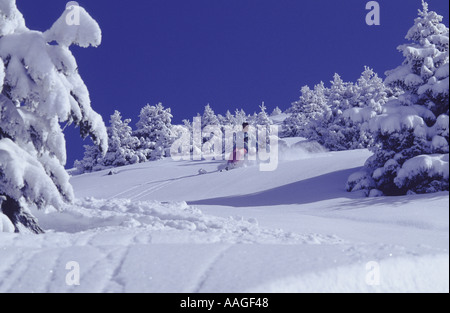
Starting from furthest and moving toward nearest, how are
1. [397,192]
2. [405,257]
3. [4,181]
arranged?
[397,192]
[4,181]
[405,257]

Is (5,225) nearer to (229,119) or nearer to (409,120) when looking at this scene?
(409,120)

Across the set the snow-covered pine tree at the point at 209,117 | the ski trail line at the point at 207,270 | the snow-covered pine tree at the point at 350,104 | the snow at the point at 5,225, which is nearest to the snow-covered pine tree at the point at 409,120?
the ski trail line at the point at 207,270

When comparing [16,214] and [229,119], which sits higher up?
[229,119]

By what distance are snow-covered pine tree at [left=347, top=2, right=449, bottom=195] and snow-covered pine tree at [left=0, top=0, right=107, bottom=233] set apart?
7.95 m

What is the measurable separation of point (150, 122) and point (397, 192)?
37619 mm

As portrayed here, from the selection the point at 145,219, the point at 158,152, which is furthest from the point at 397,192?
the point at 158,152

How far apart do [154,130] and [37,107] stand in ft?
131

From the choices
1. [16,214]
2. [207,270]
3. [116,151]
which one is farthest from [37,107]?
[116,151]

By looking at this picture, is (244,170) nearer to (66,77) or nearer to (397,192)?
(397,192)

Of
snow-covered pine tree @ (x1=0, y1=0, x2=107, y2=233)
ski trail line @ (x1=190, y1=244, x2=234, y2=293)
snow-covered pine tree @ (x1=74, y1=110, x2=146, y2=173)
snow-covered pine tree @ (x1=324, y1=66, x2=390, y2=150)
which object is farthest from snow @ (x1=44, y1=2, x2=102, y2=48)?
snow-covered pine tree @ (x1=74, y1=110, x2=146, y2=173)

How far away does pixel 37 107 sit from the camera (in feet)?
21.8

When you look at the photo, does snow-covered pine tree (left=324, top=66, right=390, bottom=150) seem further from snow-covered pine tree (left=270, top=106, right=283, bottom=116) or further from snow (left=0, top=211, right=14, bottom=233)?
snow-covered pine tree (left=270, top=106, right=283, bottom=116)

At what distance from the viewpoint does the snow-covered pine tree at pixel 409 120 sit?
10867mm
